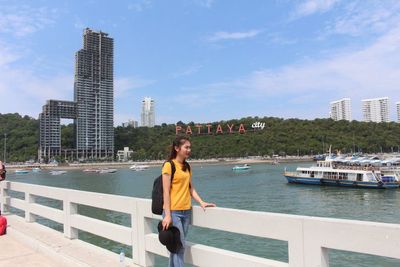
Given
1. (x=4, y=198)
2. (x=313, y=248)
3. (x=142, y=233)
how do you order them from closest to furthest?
1. (x=313, y=248)
2. (x=142, y=233)
3. (x=4, y=198)

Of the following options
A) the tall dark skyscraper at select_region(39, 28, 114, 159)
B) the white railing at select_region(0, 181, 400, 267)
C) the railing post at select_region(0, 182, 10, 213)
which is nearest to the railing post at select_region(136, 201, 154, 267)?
the white railing at select_region(0, 181, 400, 267)

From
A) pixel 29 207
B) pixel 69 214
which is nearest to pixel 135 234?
pixel 69 214

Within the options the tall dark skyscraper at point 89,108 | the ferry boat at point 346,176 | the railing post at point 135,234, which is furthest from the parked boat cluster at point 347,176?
the tall dark skyscraper at point 89,108

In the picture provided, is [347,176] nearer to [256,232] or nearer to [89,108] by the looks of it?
[256,232]

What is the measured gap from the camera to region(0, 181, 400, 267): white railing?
3.03 metres

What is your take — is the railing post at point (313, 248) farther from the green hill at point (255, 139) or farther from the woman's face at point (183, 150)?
the green hill at point (255, 139)

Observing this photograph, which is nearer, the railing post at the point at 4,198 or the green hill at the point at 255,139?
the railing post at the point at 4,198

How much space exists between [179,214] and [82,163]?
163 metres

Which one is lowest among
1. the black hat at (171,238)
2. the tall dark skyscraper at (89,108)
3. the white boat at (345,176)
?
the white boat at (345,176)

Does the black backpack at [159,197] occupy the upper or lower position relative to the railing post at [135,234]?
upper

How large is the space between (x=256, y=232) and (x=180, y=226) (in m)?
0.97

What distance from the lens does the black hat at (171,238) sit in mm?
4234

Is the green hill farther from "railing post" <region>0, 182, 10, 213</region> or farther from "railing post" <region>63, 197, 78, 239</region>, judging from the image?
"railing post" <region>63, 197, 78, 239</region>

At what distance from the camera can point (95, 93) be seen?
18375 centimetres
